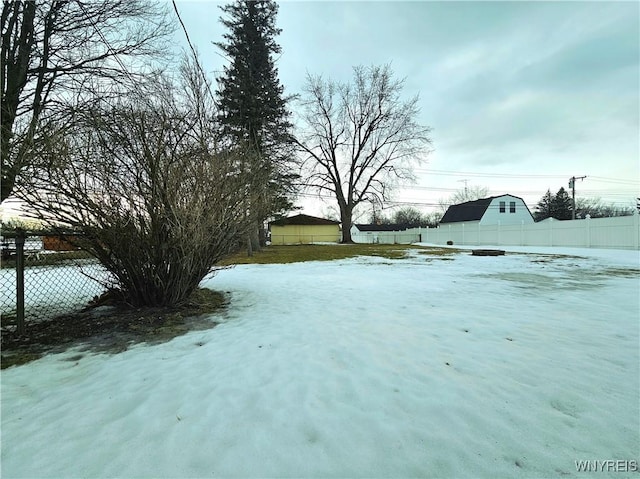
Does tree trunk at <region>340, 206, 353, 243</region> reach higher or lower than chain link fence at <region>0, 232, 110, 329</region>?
higher

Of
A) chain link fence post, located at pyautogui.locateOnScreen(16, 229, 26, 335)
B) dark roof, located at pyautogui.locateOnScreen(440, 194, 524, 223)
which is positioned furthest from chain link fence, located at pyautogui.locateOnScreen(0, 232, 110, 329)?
dark roof, located at pyautogui.locateOnScreen(440, 194, 524, 223)

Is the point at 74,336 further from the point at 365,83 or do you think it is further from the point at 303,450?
the point at 365,83

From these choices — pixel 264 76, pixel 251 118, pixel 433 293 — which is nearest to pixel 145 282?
pixel 433 293

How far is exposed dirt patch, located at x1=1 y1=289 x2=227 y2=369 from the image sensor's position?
2.93 metres

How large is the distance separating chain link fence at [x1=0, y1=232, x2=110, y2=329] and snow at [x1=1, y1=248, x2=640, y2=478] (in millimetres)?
1292

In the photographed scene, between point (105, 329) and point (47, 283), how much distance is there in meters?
4.59

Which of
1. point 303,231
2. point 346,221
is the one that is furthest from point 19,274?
point 303,231

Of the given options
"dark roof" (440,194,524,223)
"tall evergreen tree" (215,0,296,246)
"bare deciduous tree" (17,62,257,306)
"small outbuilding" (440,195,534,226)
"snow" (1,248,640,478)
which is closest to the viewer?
"snow" (1,248,640,478)

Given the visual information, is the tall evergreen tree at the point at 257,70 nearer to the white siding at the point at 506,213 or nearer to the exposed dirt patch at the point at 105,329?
the exposed dirt patch at the point at 105,329

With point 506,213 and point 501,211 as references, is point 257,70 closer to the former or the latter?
point 501,211

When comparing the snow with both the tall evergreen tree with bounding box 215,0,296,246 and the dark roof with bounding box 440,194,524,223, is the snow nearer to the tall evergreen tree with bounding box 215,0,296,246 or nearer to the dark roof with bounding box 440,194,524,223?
the tall evergreen tree with bounding box 215,0,296,246

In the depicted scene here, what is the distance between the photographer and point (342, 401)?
1937 mm

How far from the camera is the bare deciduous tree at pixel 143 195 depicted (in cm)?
336

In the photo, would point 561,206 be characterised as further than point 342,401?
Yes
